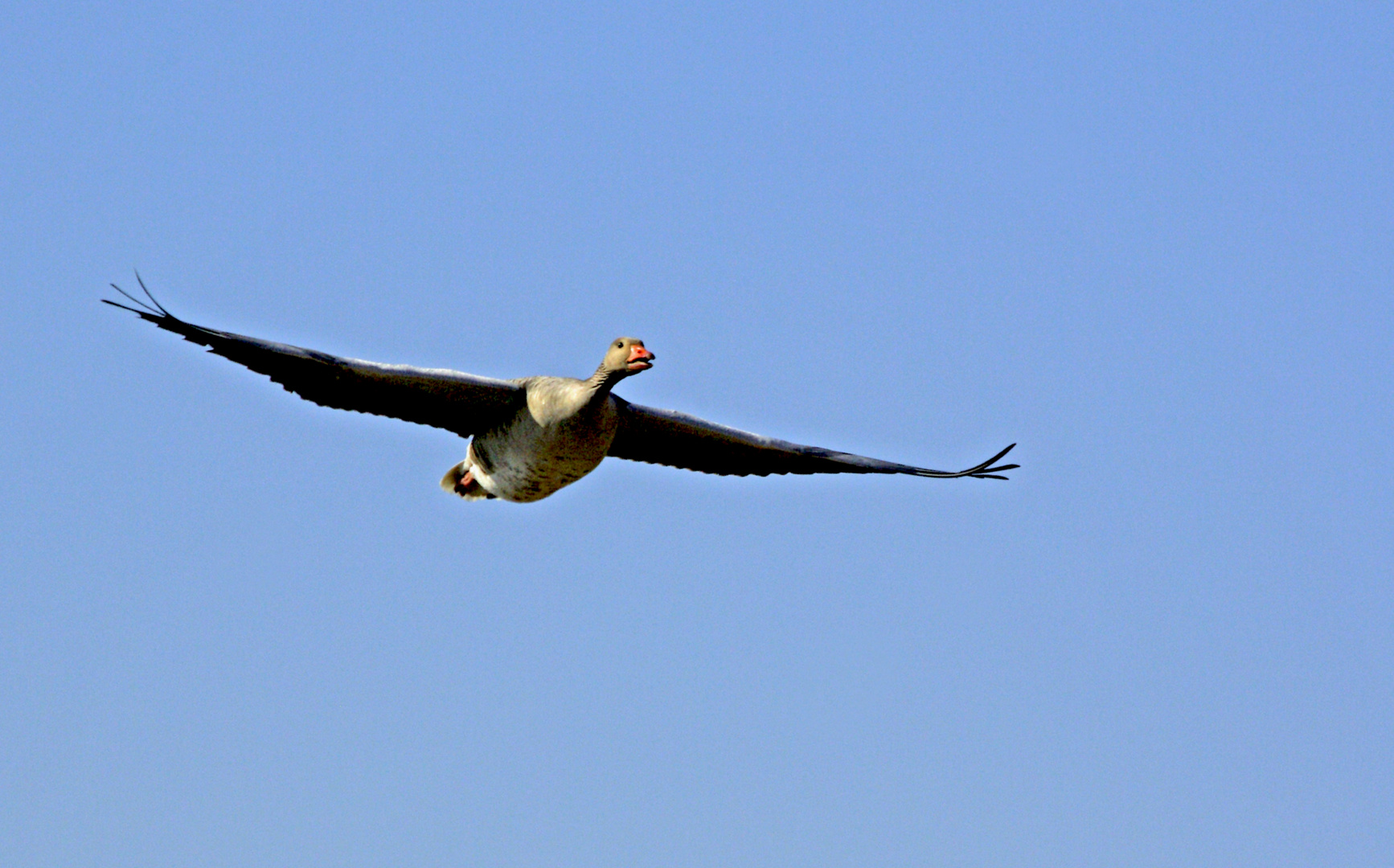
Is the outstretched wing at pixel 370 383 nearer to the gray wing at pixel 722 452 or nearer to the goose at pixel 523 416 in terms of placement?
the goose at pixel 523 416

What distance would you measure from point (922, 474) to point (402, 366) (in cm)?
650

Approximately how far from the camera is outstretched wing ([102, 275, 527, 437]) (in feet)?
58.7

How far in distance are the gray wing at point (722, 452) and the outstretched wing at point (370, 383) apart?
1525 mm

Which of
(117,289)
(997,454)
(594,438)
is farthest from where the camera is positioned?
(997,454)

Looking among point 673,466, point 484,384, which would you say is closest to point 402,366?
point 484,384

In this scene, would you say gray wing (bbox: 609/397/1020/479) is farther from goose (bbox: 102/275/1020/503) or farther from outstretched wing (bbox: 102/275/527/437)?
outstretched wing (bbox: 102/275/527/437)

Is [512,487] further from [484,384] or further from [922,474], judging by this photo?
[922,474]

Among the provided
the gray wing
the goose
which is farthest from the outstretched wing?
the gray wing

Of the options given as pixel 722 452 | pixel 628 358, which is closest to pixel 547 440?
pixel 628 358

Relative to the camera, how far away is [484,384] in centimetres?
1891

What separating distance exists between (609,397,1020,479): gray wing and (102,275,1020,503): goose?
18 millimetres

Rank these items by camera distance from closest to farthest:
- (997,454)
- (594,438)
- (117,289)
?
(117,289) → (594,438) → (997,454)

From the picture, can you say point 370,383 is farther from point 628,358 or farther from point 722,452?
point 722,452

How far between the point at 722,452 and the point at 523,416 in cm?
290
